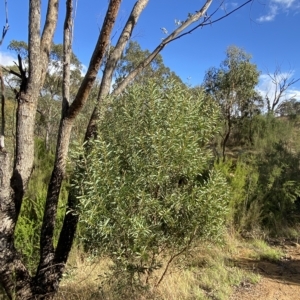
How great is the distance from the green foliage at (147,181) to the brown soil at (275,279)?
1.83m

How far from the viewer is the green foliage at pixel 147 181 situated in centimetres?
251

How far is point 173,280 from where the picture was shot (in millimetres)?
4086

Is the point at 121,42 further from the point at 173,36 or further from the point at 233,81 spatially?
the point at 233,81

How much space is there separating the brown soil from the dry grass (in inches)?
6.4

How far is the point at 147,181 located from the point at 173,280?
6.70ft

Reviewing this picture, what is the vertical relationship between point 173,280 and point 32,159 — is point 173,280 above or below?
below

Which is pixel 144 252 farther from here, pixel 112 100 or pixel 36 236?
pixel 36 236

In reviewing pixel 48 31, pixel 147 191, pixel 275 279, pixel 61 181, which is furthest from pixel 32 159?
pixel 275 279

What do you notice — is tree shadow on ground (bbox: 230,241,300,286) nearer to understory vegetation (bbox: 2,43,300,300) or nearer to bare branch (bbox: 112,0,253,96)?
understory vegetation (bbox: 2,43,300,300)

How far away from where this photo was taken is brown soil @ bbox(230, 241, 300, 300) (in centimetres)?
427

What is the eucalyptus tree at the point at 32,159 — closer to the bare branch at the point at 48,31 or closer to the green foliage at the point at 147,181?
the bare branch at the point at 48,31

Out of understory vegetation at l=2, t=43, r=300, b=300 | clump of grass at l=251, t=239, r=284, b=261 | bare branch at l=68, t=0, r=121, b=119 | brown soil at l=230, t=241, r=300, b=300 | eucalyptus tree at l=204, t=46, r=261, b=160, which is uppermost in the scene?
eucalyptus tree at l=204, t=46, r=261, b=160

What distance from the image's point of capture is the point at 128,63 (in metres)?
20.1

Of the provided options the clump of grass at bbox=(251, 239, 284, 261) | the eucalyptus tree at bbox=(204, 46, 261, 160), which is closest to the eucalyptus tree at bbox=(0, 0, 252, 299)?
the clump of grass at bbox=(251, 239, 284, 261)
